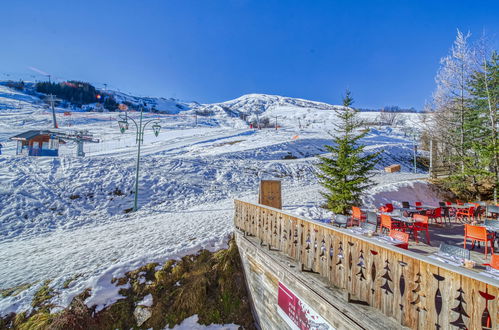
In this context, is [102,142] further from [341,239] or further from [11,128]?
[341,239]

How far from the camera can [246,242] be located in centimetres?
793

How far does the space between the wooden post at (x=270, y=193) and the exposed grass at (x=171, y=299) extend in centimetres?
375

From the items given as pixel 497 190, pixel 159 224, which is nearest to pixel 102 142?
pixel 159 224

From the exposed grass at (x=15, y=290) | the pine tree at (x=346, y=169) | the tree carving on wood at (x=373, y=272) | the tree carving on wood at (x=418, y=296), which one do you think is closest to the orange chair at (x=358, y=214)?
the pine tree at (x=346, y=169)

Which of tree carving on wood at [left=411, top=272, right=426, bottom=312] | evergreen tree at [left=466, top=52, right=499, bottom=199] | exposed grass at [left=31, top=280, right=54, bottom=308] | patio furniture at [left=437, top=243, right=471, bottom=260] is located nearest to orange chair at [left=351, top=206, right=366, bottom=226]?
patio furniture at [left=437, top=243, right=471, bottom=260]

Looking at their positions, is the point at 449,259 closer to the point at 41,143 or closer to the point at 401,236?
the point at 401,236

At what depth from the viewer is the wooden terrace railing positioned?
2627 millimetres

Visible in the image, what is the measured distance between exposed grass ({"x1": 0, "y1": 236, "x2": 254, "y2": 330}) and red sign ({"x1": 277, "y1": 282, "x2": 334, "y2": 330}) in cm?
219

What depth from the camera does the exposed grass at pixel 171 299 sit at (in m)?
6.24

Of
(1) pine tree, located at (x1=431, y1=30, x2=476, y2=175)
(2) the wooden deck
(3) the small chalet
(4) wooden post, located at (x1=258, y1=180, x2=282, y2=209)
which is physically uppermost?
(1) pine tree, located at (x1=431, y1=30, x2=476, y2=175)

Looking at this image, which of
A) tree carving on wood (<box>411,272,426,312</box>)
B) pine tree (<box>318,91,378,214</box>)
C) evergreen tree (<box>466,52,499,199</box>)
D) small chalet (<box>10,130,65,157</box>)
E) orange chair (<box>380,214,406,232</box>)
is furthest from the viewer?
small chalet (<box>10,130,65,157</box>)

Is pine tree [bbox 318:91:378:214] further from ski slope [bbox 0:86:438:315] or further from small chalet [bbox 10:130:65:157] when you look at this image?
small chalet [bbox 10:130:65:157]

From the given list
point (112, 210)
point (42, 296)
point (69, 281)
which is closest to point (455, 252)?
point (69, 281)

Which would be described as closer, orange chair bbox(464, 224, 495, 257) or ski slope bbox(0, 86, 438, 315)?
orange chair bbox(464, 224, 495, 257)
